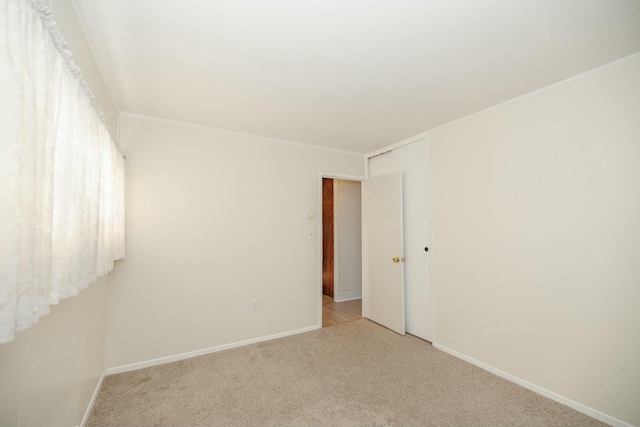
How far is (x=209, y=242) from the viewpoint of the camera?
299cm

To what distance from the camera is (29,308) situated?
77 centimetres

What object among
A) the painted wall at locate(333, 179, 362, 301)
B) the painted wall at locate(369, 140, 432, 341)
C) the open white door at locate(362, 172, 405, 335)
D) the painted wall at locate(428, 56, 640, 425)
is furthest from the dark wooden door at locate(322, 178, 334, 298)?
the painted wall at locate(428, 56, 640, 425)

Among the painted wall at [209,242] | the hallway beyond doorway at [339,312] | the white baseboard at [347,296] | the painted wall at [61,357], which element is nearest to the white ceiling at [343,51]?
the painted wall at [61,357]

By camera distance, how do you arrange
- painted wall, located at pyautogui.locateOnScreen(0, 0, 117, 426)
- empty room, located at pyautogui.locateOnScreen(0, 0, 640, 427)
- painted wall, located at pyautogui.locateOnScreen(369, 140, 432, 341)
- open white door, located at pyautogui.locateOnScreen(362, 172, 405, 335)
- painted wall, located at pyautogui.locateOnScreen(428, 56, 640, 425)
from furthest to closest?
open white door, located at pyautogui.locateOnScreen(362, 172, 405, 335) → painted wall, located at pyautogui.locateOnScreen(369, 140, 432, 341) → painted wall, located at pyautogui.locateOnScreen(428, 56, 640, 425) → empty room, located at pyautogui.locateOnScreen(0, 0, 640, 427) → painted wall, located at pyautogui.locateOnScreen(0, 0, 117, 426)

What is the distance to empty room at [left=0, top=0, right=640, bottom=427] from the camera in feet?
3.82

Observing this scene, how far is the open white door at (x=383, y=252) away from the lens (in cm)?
349

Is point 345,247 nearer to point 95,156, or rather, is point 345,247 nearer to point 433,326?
point 433,326

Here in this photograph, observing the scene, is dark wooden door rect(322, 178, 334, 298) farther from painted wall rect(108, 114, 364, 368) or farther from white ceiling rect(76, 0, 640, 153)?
white ceiling rect(76, 0, 640, 153)

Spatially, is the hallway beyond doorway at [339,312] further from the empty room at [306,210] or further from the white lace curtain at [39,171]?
the white lace curtain at [39,171]

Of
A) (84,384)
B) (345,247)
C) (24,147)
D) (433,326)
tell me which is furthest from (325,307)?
(24,147)

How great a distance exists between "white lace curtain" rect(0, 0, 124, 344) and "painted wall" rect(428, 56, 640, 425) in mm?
3078

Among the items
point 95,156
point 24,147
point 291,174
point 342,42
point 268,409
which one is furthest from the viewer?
point 291,174

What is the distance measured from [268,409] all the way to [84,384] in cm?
129

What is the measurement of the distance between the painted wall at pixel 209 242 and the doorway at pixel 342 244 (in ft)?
5.08
